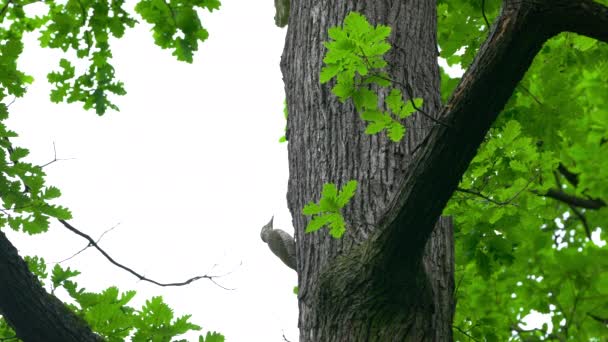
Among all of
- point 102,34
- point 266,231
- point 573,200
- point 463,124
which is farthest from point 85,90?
point 573,200

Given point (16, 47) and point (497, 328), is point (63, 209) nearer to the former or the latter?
point (16, 47)

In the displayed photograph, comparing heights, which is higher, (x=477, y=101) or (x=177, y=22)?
(x=177, y=22)

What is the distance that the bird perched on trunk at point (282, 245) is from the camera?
10.5 feet

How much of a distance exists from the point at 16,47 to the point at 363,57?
5.97ft

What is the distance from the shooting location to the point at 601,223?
3803mm

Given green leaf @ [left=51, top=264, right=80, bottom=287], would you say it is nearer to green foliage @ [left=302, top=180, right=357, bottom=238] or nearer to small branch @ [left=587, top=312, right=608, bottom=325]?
green foliage @ [left=302, top=180, right=357, bottom=238]

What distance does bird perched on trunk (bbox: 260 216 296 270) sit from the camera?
3.20m

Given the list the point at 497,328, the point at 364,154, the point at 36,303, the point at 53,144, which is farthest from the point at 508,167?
the point at 53,144

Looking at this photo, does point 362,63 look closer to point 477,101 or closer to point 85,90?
point 477,101

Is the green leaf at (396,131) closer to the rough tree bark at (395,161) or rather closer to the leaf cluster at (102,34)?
the rough tree bark at (395,161)

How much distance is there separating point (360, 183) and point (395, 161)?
0.57 ft

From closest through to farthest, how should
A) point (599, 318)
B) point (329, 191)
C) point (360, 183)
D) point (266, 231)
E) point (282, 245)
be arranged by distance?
point (329, 191)
point (360, 183)
point (599, 318)
point (282, 245)
point (266, 231)

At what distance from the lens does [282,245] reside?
3248 millimetres

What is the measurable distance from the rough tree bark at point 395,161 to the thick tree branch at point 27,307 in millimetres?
921
